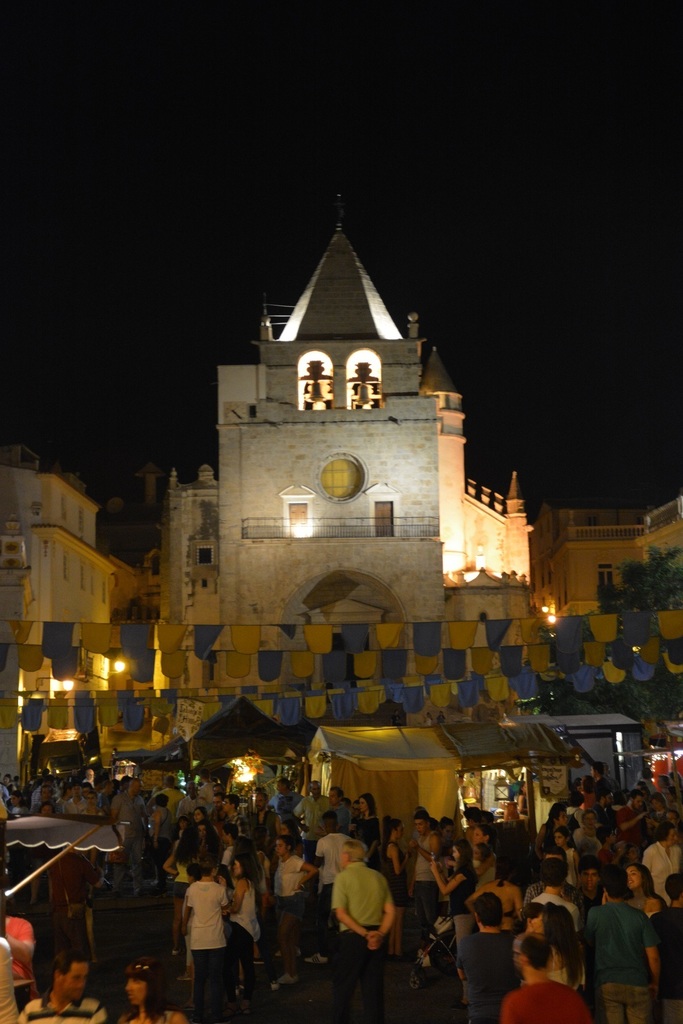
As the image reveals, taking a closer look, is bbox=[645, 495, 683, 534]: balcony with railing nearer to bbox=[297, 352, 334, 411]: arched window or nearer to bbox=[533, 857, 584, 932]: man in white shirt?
bbox=[297, 352, 334, 411]: arched window

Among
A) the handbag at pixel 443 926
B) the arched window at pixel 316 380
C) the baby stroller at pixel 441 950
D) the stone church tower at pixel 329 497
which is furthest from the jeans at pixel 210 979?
the arched window at pixel 316 380

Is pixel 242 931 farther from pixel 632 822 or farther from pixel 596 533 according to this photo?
pixel 596 533

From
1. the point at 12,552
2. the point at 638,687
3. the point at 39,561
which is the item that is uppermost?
the point at 39,561

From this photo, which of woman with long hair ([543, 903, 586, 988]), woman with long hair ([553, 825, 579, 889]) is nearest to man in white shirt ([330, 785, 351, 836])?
woman with long hair ([553, 825, 579, 889])

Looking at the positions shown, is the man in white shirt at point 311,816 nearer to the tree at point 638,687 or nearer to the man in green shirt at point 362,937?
the man in green shirt at point 362,937

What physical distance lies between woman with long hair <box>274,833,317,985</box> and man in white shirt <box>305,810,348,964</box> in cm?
32

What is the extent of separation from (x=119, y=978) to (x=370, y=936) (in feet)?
12.6

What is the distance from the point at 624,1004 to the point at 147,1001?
2.90 m

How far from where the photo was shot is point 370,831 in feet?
44.5

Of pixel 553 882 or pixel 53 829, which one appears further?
pixel 553 882

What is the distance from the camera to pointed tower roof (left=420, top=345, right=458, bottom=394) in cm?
4975

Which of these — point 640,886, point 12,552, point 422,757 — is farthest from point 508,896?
point 12,552

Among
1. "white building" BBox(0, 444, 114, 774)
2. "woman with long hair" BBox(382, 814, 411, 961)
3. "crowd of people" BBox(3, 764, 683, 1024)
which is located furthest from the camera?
"white building" BBox(0, 444, 114, 774)

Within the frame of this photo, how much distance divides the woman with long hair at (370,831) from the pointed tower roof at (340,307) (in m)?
33.5
